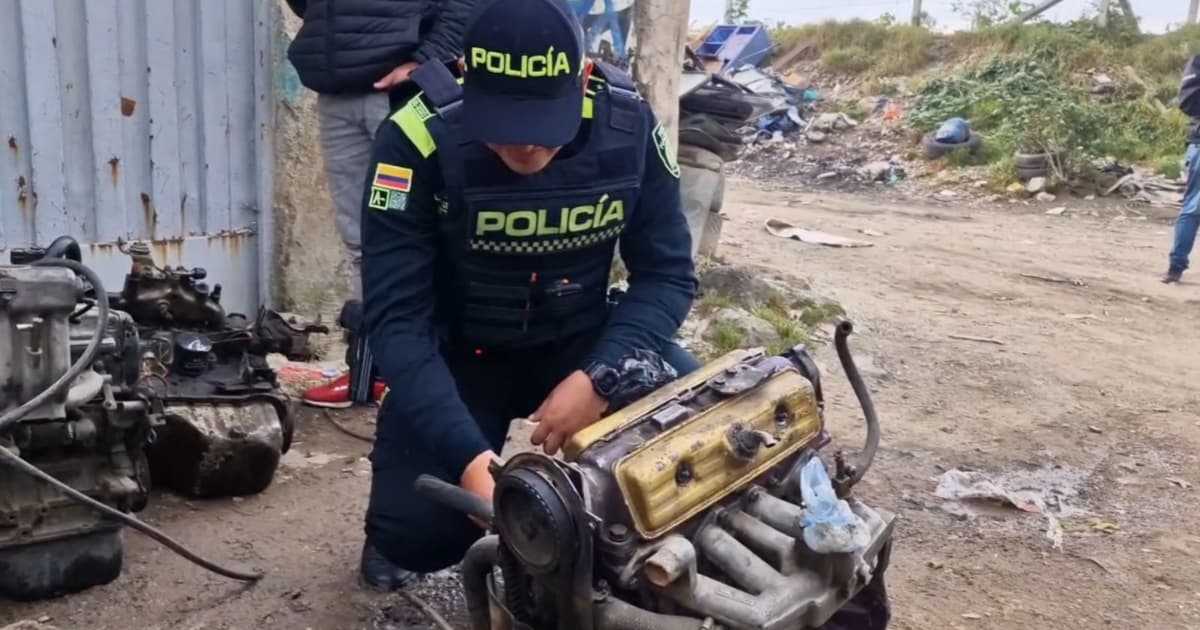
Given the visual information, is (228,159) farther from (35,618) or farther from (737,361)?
(737,361)

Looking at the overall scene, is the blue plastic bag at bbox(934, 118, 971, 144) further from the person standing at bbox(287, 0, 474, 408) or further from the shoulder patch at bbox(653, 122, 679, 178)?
the shoulder patch at bbox(653, 122, 679, 178)

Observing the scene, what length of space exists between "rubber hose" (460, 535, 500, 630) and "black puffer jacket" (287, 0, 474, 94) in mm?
2457

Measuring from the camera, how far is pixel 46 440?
110 inches

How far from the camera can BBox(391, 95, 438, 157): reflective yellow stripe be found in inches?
97.6

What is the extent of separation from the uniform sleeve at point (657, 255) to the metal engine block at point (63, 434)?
1248 mm

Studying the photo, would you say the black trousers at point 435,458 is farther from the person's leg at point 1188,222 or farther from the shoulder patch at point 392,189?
the person's leg at point 1188,222

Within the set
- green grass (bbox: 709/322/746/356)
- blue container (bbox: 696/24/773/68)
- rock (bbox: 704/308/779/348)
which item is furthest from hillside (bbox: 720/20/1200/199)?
green grass (bbox: 709/322/746/356)

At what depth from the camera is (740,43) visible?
18438 millimetres

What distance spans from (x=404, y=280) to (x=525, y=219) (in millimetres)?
295

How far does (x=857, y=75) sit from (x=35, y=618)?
57.4 ft

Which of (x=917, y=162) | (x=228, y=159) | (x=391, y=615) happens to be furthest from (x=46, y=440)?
(x=917, y=162)

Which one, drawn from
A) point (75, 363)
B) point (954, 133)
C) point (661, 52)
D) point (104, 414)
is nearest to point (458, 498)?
point (75, 363)

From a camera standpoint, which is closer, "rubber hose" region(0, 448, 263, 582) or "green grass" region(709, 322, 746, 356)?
"rubber hose" region(0, 448, 263, 582)

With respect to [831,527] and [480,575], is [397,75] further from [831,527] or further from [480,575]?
[831,527]
